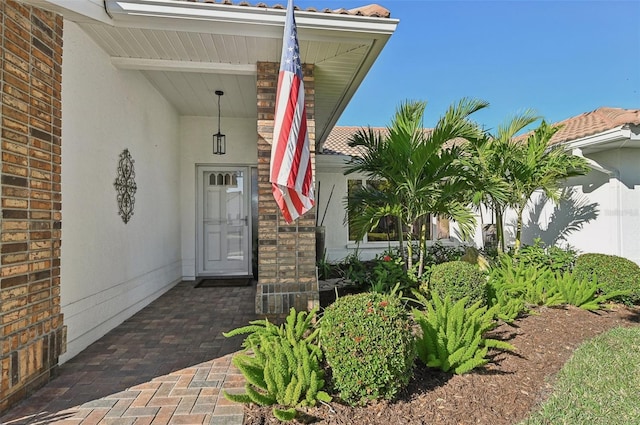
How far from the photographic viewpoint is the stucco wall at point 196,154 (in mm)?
7016

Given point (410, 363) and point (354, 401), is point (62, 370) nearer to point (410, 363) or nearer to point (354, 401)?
point (354, 401)

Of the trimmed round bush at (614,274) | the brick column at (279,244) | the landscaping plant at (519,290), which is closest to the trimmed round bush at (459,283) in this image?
the landscaping plant at (519,290)

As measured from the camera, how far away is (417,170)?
15.5ft

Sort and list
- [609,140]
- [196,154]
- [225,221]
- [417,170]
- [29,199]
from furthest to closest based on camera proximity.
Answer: [225,221] → [196,154] → [609,140] → [417,170] → [29,199]

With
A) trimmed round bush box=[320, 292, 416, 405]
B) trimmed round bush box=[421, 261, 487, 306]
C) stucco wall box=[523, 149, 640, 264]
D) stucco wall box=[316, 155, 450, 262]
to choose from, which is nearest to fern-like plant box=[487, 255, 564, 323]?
trimmed round bush box=[421, 261, 487, 306]

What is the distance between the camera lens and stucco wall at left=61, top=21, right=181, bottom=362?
331 centimetres

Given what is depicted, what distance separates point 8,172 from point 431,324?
11.6ft

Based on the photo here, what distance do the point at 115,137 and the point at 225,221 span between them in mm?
3253

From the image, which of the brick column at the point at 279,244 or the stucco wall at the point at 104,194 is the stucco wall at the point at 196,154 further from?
the brick column at the point at 279,244

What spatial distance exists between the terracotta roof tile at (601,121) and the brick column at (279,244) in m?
4.82

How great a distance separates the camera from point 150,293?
17.3 ft

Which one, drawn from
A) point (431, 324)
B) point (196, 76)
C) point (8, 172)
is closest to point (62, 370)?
point (8, 172)

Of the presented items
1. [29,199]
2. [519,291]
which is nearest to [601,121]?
[519,291]

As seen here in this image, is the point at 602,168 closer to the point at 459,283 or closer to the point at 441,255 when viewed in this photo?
the point at 441,255
